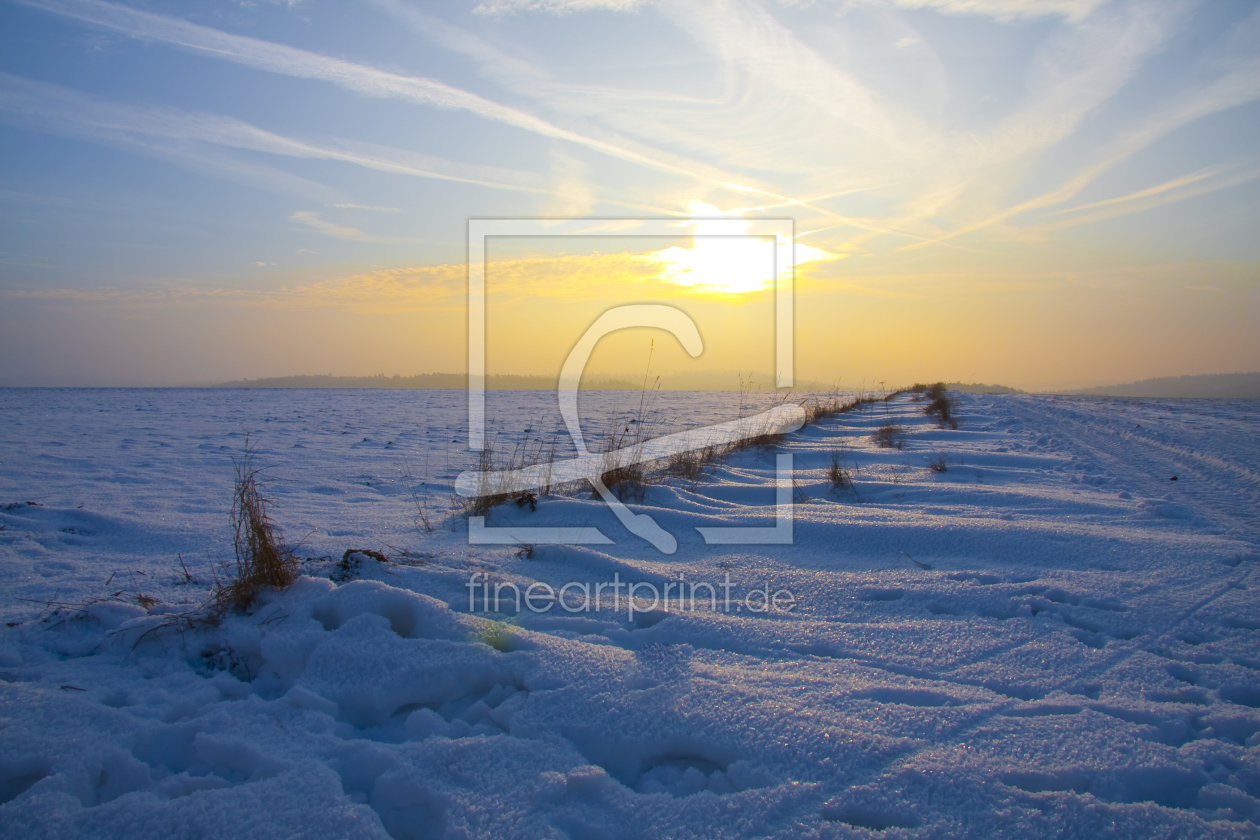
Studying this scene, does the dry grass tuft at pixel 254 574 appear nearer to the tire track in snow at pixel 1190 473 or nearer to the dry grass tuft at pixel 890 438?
the tire track in snow at pixel 1190 473

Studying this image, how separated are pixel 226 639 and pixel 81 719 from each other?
514 mm

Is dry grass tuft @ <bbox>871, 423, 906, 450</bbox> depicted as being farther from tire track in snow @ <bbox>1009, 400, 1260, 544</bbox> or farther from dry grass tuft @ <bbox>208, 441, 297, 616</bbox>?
dry grass tuft @ <bbox>208, 441, 297, 616</bbox>

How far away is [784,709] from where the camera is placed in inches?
78.1

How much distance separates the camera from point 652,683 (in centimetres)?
214

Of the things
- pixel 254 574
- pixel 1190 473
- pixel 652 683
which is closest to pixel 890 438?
pixel 1190 473

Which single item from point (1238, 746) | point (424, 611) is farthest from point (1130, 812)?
point (424, 611)

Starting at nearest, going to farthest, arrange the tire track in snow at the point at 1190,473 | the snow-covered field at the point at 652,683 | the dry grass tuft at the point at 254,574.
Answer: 1. the snow-covered field at the point at 652,683
2. the dry grass tuft at the point at 254,574
3. the tire track in snow at the point at 1190,473

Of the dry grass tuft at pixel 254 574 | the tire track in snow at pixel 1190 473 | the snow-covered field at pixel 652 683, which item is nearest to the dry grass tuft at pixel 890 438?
the tire track in snow at pixel 1190 473

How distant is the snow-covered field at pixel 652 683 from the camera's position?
1.61 metres

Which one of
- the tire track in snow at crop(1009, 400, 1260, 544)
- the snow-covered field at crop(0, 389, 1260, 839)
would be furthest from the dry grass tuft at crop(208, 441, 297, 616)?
the tire track in snow at crop(1009, 400, 1260, 544)

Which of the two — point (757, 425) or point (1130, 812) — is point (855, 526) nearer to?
point (1130, 812)

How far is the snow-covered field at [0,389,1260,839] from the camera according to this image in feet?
5.27

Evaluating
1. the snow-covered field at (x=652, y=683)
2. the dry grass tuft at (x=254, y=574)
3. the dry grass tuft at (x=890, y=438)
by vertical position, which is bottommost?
the snow-covered field at (x=652, y=683)

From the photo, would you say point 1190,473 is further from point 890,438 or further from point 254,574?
point 254,574
